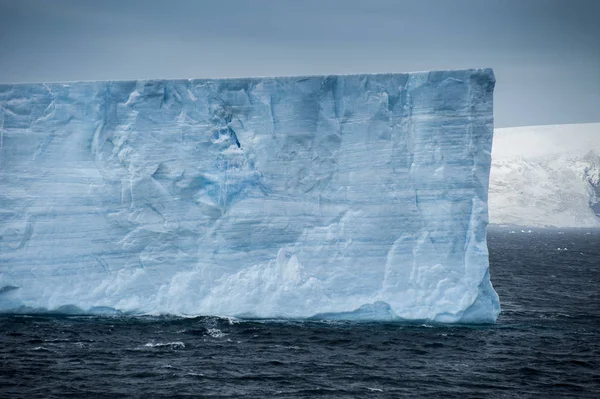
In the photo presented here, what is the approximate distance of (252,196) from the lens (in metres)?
20.0

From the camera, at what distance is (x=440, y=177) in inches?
770

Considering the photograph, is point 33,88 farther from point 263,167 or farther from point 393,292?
point 393,292

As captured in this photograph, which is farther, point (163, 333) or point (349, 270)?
point (349, 270)

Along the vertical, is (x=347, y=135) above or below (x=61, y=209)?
above

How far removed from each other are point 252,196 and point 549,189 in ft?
222

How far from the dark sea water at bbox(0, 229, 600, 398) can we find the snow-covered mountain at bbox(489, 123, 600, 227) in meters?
61.7

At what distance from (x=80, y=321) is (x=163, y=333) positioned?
2.69m

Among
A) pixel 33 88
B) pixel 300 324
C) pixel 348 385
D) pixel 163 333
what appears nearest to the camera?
pixel 348 385

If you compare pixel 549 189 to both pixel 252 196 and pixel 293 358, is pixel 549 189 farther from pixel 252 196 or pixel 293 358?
pixel 293 358

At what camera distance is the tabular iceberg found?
19391 mm

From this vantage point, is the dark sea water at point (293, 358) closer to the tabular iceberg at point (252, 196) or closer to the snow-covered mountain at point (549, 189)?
the tabular iceberg at point (252, 196)

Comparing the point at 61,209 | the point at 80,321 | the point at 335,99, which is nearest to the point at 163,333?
the point at 80,321

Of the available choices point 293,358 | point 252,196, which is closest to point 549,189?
point 252,196

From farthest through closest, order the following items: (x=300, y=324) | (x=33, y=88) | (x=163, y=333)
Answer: (x=33, y=88) → (x=300, y=324) → (x=163, y=333)
